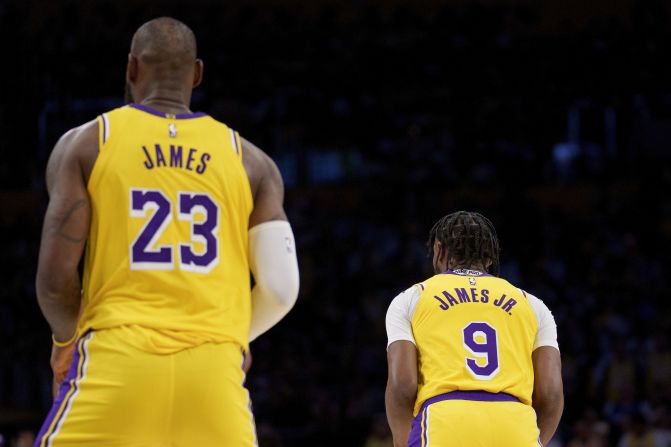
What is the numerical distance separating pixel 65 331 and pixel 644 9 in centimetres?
1520

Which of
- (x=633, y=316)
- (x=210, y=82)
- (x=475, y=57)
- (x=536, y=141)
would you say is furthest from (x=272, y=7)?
(x=633, y=316)

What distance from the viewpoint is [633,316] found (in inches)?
515

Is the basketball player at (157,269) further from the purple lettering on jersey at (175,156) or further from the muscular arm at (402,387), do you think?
the muscular arm at (402,387)

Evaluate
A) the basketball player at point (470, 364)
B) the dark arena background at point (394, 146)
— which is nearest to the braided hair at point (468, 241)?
the basketball player at point (470, 364)

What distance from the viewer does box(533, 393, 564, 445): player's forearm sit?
4.39m

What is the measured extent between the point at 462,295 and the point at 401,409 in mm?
514

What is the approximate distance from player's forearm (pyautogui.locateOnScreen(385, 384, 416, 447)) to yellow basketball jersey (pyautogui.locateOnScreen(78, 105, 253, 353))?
1.17 m

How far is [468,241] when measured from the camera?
15.2 feet

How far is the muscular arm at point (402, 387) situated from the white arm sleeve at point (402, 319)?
0.03 metres

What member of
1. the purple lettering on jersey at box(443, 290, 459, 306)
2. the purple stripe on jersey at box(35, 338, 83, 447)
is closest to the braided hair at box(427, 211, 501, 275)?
the purple lettering on jersey at box(443, 290, 459, 306)

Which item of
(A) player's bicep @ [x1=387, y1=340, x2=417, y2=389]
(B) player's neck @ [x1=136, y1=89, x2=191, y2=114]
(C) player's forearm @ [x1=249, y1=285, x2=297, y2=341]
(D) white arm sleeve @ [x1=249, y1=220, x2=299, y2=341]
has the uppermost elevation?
(B) player's neck @ [x1=136, y1=89, x2=191, y2=114]

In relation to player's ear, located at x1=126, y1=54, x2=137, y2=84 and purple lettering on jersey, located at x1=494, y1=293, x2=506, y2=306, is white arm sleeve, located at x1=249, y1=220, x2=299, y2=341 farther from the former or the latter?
purple lettering on jersey, located at x1=494, y1=293, x2=506, y2=306

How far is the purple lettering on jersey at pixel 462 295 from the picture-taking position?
433 cm

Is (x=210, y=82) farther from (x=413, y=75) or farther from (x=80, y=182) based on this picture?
(x=80, y=182)
